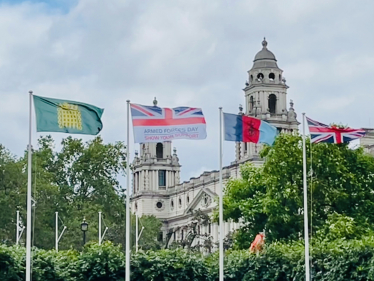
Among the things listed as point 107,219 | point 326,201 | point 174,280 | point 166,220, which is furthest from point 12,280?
point 166,220

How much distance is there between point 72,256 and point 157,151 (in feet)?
461

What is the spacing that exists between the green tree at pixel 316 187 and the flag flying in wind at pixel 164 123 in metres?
24.0

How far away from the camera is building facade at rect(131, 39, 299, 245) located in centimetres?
12875

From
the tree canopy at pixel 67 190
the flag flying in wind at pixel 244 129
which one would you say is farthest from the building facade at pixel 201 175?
the flag flying in wind at pixel 244 129

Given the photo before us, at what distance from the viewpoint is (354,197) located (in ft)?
198

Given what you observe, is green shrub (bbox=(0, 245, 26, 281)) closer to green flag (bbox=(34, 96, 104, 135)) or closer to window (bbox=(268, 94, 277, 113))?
green flag (bbox=(34, 96, 104, 135))

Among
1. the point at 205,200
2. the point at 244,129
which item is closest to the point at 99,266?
the point at 244,129

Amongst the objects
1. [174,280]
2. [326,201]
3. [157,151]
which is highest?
[157,151]

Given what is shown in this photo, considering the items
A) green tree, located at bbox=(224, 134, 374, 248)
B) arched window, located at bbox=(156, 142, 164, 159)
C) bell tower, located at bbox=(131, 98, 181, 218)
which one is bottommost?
green tree, located at bbox=(224, 134, 374, 248)

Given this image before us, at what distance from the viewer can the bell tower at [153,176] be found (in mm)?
176625

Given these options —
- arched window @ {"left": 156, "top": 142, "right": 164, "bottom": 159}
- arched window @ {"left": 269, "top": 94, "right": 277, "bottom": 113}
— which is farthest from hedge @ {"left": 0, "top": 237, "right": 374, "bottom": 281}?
arched window @ {"left": 156, "top": 142, "right": 164, "bottom": 159}

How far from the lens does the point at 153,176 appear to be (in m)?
179

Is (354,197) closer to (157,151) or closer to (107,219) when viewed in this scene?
(107,219)

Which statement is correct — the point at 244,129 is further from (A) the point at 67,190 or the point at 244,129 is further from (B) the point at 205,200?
(B) the point at 205,200
